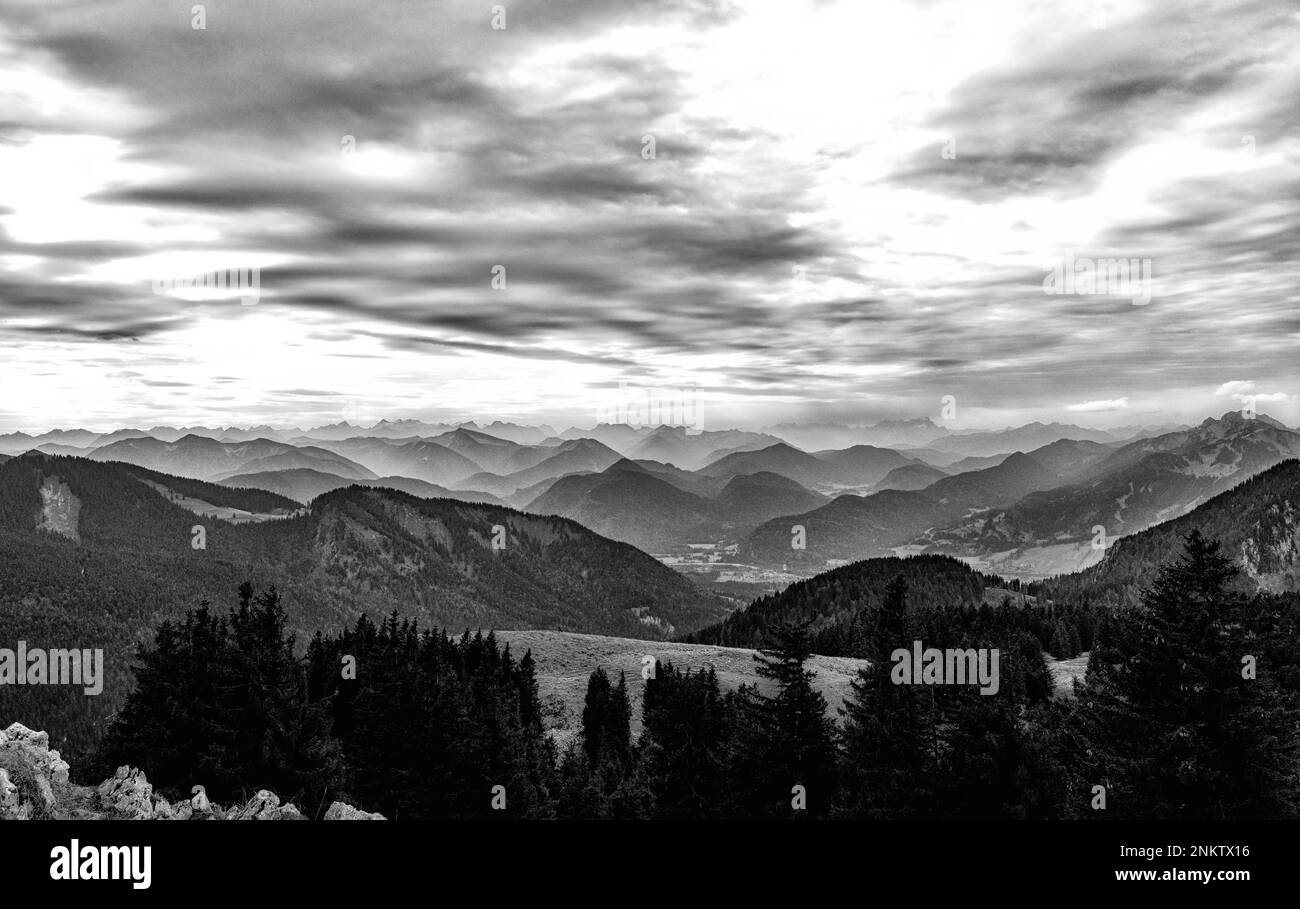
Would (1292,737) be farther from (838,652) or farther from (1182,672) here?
(838,652)

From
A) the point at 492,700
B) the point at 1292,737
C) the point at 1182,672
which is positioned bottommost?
the point at 492,700

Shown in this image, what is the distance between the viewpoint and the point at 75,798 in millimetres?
15727

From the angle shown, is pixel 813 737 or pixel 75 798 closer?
pixel 75 798

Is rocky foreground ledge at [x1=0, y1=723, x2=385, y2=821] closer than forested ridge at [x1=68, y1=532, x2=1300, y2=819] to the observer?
Yes

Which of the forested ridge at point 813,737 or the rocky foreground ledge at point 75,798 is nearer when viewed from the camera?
the rocky foreground ledge at point 75,798

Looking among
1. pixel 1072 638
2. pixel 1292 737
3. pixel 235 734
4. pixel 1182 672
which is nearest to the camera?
pixel 1182 672

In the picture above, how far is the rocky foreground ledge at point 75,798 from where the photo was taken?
1395 centimetres

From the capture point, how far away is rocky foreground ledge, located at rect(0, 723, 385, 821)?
1395cm

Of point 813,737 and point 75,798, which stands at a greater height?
point 75,798
